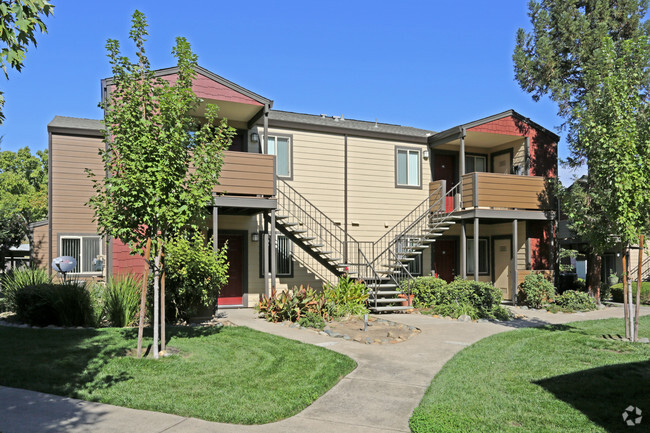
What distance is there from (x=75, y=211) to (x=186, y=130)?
9724 millimetres

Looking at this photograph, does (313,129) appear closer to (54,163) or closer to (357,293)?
(357,293)

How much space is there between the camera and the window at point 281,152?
15.8 metres

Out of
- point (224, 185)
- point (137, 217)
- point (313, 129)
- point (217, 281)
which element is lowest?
point (217, 281)

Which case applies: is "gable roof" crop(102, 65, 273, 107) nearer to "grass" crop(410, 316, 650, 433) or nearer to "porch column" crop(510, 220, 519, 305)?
"grass" crop(410, 316, 650, 433)

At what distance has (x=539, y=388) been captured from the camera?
6305 mm

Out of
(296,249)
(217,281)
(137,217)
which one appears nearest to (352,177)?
(296,249)

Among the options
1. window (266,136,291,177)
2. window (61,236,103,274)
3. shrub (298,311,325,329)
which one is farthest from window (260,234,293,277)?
window (61,236,103,274)

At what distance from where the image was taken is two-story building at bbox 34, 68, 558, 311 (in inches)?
570

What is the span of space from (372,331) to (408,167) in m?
8.19

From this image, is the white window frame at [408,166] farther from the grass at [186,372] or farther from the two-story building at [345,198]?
the grass at [186,372]

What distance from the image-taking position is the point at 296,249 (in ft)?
52.4

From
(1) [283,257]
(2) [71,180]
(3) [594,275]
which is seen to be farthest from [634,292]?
(2) [71,180]

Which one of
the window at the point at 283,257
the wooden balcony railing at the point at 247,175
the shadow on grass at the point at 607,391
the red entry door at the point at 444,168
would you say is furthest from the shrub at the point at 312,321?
the red entry door at the point at 444,168

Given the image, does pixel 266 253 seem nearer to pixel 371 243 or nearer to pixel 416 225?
pixel 371 243
